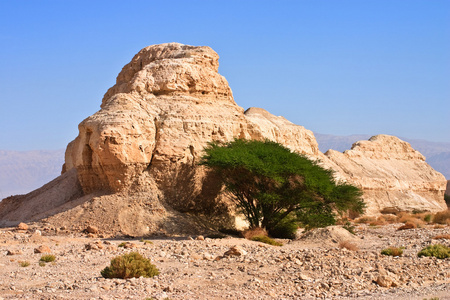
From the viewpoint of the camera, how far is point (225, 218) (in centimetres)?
2669

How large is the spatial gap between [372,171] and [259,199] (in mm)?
26855

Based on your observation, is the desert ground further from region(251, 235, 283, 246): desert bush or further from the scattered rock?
region(251, 235, 283, 246): desert bush

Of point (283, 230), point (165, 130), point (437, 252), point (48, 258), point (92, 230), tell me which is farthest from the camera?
point (165, 130)

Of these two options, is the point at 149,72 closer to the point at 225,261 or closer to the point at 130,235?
the point at 130,235

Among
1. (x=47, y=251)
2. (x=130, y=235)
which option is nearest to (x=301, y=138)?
(x=130, y=235)

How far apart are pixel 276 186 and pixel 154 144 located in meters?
5.88

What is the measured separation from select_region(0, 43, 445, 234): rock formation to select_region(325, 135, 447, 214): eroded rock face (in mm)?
17090

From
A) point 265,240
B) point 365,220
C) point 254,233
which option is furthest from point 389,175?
point 265,240

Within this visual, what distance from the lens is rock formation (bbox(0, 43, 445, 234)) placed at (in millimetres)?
24422

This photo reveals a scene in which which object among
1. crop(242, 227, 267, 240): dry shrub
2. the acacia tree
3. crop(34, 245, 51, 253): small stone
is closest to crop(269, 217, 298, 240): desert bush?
the acacia tree

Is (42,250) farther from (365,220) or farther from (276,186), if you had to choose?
(365,220)

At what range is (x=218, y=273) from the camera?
14312mm

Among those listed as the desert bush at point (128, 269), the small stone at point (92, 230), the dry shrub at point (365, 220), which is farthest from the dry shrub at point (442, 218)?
the desert bush at point (128, 269)

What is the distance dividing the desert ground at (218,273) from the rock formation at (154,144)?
12.3 ft
